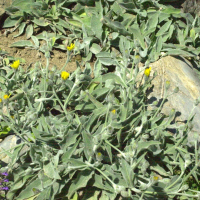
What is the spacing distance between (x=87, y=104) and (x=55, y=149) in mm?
698

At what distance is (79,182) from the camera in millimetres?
3047

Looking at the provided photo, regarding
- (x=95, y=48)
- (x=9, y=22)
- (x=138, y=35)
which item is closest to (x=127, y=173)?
(x=95, y=48)

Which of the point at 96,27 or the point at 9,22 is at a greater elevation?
the point at 96,27

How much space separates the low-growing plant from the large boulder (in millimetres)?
273

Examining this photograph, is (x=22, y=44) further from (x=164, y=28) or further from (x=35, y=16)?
(x=164, y=28)

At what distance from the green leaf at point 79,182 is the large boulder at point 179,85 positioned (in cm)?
Result: 141

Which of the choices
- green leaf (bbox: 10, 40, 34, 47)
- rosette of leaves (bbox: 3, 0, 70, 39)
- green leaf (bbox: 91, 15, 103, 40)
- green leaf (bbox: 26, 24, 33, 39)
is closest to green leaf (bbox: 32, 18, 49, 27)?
rosette of leaves (bbox: 3, 0, 70, 39)

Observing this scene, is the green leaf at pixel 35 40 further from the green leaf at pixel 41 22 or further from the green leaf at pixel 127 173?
the green leaf at pixel 127 173

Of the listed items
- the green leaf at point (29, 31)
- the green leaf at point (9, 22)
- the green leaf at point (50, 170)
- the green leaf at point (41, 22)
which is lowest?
the green leaf at point (50, 170)

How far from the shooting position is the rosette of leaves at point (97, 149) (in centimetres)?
301

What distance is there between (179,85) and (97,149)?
69.2 inches

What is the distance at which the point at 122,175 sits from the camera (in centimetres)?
309

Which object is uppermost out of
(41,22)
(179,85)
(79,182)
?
(41,22)

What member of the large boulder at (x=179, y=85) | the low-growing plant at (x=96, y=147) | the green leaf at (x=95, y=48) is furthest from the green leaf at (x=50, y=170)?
the green leaf at (x=95, y=48)
